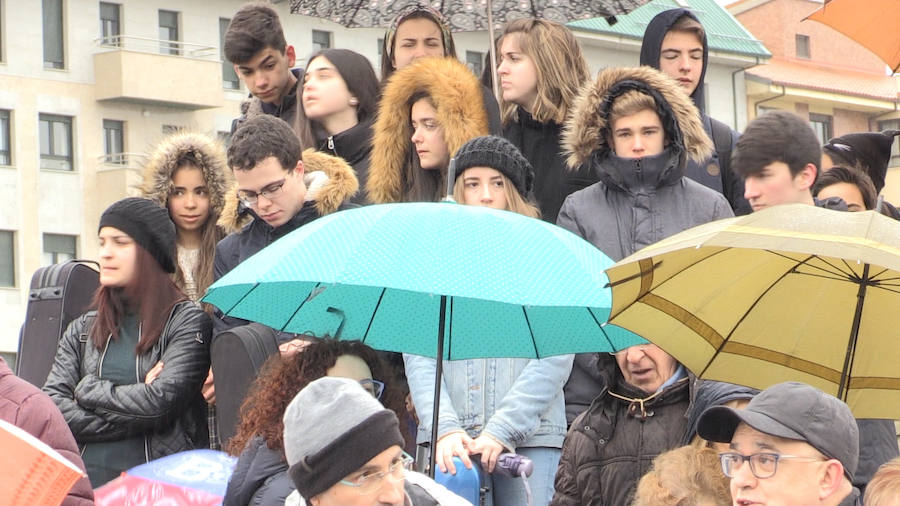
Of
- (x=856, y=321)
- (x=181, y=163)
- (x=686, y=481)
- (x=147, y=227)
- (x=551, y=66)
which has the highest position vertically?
(x=551, y=66)

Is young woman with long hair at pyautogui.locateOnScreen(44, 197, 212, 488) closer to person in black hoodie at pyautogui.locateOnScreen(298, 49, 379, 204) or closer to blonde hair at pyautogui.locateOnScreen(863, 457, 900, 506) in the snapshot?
person in black hoodie at pyautogui.locateOnScreen(298, 49, 379, 204)

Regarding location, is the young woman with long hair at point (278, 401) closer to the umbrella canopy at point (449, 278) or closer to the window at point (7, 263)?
the umbrella canopy at point (449, 278)

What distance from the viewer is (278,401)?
21.1ft

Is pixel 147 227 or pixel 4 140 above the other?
pixel 4 140

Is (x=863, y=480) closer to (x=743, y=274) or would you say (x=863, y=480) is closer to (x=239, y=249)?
(x=743, y=274)

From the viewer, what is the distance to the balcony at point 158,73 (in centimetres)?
4144

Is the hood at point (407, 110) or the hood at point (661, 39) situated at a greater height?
the hood at point (661, 39)

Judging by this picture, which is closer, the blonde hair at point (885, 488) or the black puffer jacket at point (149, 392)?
the blonde hair at point (885, 488)

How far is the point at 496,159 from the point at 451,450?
4.61ft

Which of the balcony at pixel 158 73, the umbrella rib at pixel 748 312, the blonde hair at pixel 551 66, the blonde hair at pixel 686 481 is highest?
the balcony at pixel 158 73

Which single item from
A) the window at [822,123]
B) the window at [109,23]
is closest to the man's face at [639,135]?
the window at [109,23]

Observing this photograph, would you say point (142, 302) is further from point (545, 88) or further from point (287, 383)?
point (545, 88)

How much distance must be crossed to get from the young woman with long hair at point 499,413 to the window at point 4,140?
33.9m

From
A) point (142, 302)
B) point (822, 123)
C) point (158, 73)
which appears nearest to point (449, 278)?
point (142, 302)
